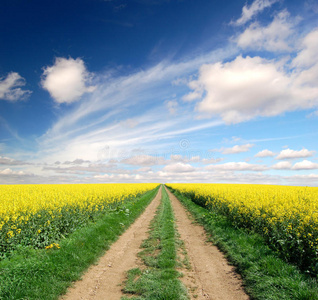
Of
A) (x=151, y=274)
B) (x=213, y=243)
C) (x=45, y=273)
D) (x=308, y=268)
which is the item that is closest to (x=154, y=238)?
(x=213, y=243)

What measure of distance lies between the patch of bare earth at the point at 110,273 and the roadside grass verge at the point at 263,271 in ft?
11.7

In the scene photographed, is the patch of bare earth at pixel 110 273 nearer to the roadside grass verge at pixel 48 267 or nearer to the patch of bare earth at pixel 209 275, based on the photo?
the roadside grass verge at pixel 48 267

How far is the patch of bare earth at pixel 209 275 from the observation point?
5.48 metres

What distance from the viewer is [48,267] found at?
626 centimetres

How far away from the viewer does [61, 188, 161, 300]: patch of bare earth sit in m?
5.51

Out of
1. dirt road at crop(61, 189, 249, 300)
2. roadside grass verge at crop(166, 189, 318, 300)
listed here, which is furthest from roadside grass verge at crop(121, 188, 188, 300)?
roadside grass verge at crop(166, 189, 318, 300)

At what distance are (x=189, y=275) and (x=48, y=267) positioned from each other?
168 inches

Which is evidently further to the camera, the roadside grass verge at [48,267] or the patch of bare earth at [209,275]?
the patch of bare earth at [209,275]

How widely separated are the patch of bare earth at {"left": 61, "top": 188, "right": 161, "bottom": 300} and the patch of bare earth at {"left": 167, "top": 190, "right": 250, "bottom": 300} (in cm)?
196

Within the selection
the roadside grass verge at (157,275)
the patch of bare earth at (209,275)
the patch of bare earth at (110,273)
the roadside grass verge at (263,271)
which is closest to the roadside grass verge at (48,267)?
the patch of bare earth at (110,273)

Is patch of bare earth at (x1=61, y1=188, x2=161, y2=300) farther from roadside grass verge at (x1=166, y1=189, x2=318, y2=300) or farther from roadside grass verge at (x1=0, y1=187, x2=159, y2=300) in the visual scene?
roadside grass verge at (x1=166, y1=189, x2=318, y2=300)

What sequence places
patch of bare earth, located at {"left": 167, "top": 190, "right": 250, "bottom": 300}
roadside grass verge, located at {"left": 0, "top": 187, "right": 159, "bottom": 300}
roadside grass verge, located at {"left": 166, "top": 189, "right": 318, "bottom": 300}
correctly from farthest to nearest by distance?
patch of bare earth, located at {"left": 167, "top": 190, "right": 250, "bottom": 300}, roadside grass verge, located at {"left": 0, "top": 187, "right": 159, "bottom": 300}, roadside grass verge, located at {"left": 166, "top": 189, "right": 318, "bottom": 300}

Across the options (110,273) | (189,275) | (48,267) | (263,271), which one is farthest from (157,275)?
(48,267)

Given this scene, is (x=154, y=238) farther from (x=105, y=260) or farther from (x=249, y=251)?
(x=249, y=251)
